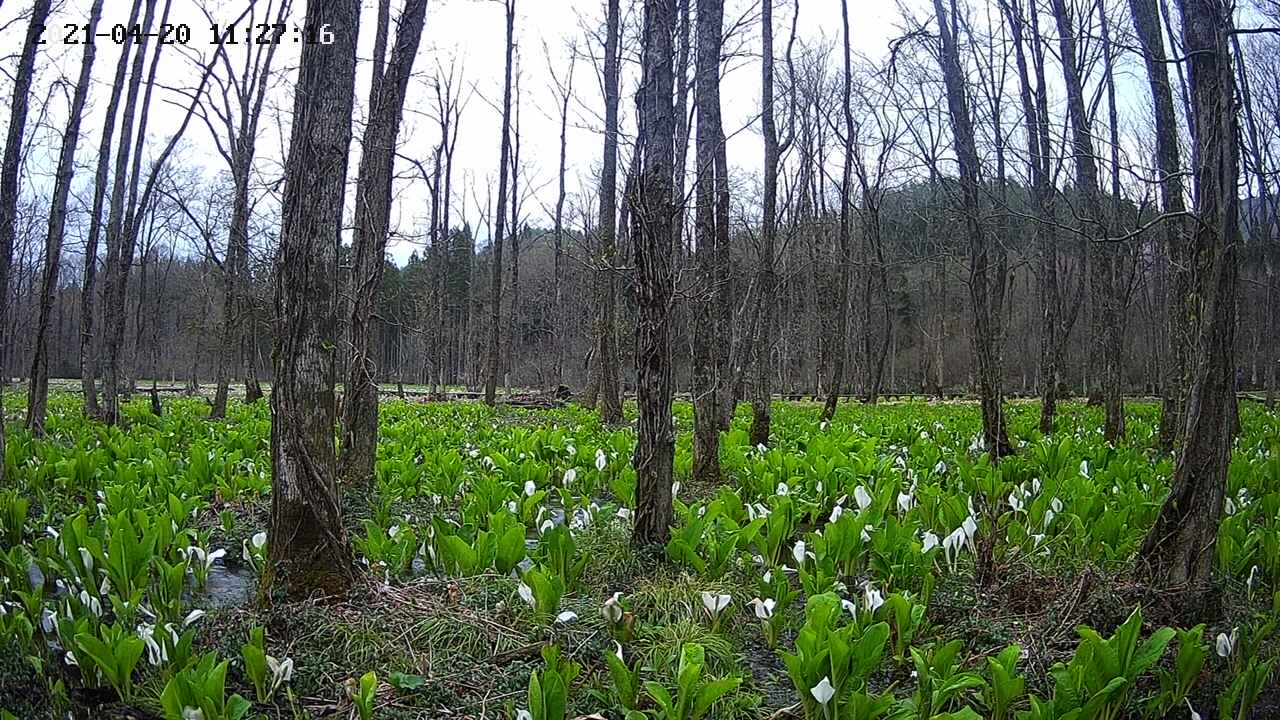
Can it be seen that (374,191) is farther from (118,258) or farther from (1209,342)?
(118,258)

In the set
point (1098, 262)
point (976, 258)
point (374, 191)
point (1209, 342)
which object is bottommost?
point (1209, 342)

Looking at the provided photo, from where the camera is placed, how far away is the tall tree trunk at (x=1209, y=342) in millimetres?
3576

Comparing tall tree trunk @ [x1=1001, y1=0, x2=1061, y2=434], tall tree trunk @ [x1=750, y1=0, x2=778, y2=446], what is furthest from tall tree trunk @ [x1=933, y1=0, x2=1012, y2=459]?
tall tree trunk @ [x1=750, y1=0, x2=778, y2=446]

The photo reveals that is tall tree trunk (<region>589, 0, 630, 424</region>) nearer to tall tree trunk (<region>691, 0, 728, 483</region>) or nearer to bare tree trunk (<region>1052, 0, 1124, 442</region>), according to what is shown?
tall tree trunk (<region>691, 0, 728, 483</region>)

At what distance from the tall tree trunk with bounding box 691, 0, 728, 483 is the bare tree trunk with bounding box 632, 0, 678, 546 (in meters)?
2.55

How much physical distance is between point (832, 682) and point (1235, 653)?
1.56 metres

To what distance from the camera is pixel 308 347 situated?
3.72 m

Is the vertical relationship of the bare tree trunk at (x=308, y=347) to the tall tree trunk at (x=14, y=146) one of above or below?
below

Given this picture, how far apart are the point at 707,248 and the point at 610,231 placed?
23.1ft

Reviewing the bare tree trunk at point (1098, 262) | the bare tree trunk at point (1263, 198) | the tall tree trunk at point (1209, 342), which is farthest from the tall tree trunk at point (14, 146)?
the bare tree trunk at point (1263, 198)

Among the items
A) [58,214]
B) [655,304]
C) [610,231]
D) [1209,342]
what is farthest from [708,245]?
[58,214]

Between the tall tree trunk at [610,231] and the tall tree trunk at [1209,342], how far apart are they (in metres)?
9.60

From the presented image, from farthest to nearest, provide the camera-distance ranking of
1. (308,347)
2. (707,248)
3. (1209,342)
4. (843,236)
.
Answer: (843,236), (707,248), (308,347), (1209,342)

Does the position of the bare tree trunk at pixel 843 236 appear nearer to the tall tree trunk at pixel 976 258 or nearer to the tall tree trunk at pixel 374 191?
the tall tree trunk at pixel 976 258
